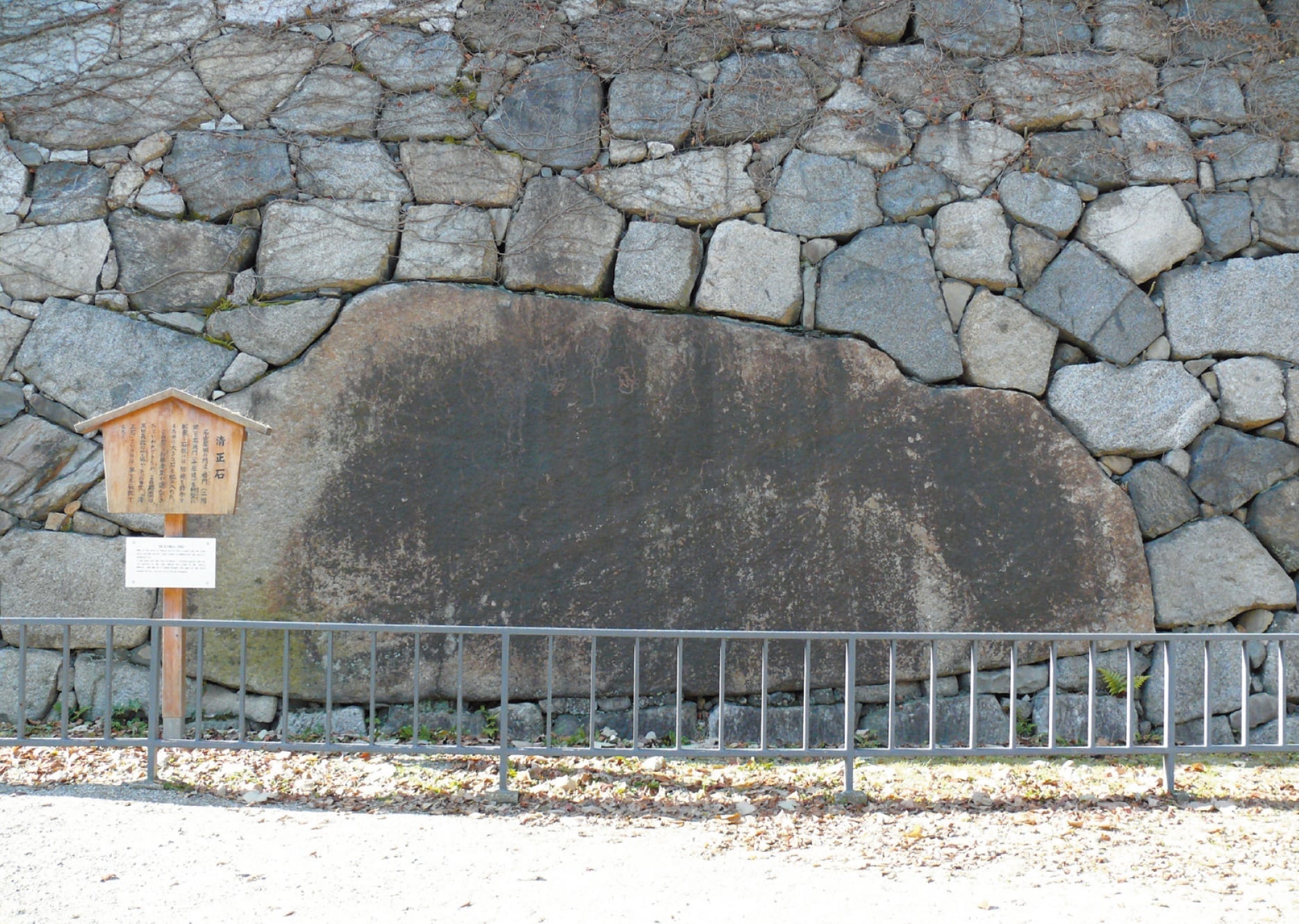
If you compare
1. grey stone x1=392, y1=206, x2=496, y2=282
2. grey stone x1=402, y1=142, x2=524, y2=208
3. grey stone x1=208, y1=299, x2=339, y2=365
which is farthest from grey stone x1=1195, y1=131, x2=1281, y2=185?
grey stone x1=208, y1=299, x2=339, y2=365

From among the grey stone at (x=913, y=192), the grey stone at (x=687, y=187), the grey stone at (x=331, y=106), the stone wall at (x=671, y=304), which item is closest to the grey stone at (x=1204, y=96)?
the stone wall at (x=671, y=304)

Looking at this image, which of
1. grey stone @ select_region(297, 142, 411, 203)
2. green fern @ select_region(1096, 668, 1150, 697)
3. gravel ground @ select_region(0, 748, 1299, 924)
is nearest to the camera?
gravel ground @ select_region(0, 748, 1299, 924)

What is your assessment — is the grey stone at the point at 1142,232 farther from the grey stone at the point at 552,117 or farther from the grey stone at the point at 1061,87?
the grey stone at the point at 552,117

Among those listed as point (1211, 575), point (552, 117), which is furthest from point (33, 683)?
point (1211, 575)

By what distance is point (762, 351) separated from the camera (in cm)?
505

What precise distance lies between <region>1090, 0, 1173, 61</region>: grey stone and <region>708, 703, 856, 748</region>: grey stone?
426 centimetres

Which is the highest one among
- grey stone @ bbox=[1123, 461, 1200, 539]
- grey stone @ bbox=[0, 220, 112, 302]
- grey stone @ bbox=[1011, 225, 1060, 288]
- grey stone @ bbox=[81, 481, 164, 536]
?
grey stone @ bbox=[1011, 225, 1060, 288]

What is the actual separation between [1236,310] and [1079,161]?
1.22m

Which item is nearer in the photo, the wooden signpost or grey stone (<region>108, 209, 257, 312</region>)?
the wooden signpost

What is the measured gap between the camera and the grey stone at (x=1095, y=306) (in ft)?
17.1

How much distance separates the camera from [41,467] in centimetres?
489

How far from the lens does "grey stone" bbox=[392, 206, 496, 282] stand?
5.06 meters

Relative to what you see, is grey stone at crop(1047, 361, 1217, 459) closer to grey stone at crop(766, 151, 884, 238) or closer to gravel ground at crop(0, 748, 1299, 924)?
grey stone at crop(766, 151, 884, 238)

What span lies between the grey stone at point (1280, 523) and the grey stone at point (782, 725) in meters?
2.61
